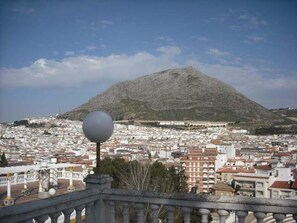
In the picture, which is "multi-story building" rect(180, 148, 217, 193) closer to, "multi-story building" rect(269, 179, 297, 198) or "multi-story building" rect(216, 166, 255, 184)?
"multi-story building" rect(216, 166, 255, 184)

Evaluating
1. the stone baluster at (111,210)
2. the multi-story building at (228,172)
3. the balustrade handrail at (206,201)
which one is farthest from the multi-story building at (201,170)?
the balustrade handrail at (206,201)

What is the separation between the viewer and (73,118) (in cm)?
16012

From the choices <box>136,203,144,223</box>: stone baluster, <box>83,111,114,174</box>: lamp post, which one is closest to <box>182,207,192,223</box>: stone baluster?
<box>136,203,144,223</box>: stone baluster

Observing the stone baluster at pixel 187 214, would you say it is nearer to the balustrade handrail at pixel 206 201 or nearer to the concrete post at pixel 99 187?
the balustrade handrail at pixel 206 201

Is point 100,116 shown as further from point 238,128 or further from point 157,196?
point 238,128

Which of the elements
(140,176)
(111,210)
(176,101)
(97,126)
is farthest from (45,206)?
(176,101)

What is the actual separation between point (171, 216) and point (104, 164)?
2328 centimetres

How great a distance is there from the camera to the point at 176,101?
16750 centimetres

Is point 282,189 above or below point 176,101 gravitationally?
below

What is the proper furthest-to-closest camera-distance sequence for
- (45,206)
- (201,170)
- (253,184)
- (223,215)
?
1. (201,170)
2. (253,184)
3. (223,215)
4. (45,206)

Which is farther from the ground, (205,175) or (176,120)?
(176,120)

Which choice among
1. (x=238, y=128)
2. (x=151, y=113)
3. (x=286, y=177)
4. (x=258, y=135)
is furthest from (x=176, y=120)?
(x=286, y=177)

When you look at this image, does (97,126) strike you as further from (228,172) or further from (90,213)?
(228,172)

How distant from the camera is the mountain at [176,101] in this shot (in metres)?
158
